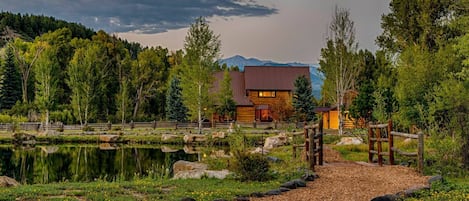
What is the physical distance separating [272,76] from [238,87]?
438 cm

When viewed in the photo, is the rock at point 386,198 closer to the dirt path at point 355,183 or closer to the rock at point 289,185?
the dirt path at point 355,183

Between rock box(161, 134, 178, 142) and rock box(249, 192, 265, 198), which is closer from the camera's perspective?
rock box(249, 192, 265, 198)

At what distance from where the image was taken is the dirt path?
35.6 feet

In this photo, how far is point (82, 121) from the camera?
173 ft

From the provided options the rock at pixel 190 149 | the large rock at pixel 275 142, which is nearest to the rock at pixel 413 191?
the large rock at pixel 275 142

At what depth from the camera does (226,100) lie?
51.9 m

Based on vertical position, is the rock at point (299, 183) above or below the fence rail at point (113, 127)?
below

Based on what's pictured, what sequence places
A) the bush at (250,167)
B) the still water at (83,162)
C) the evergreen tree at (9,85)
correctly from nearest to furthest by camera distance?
1. the bush at (250,167)
2. the still water at (83,162)
3. the evergreen tree at (9,85)

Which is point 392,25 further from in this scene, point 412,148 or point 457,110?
point 457,110

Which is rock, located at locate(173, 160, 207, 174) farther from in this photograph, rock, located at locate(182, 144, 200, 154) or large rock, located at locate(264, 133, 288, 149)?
rock, located at locate(182, 144, 200, 154)

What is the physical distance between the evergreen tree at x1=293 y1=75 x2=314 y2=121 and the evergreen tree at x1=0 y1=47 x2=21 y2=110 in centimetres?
3379

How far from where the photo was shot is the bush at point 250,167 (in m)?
13.1

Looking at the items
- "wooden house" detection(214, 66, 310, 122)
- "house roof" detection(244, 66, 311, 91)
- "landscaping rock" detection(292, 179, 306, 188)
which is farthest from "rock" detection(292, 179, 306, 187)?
"house roof" detection(244, 66, 311, 91)

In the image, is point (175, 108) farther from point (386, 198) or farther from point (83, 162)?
point (386, 198)
